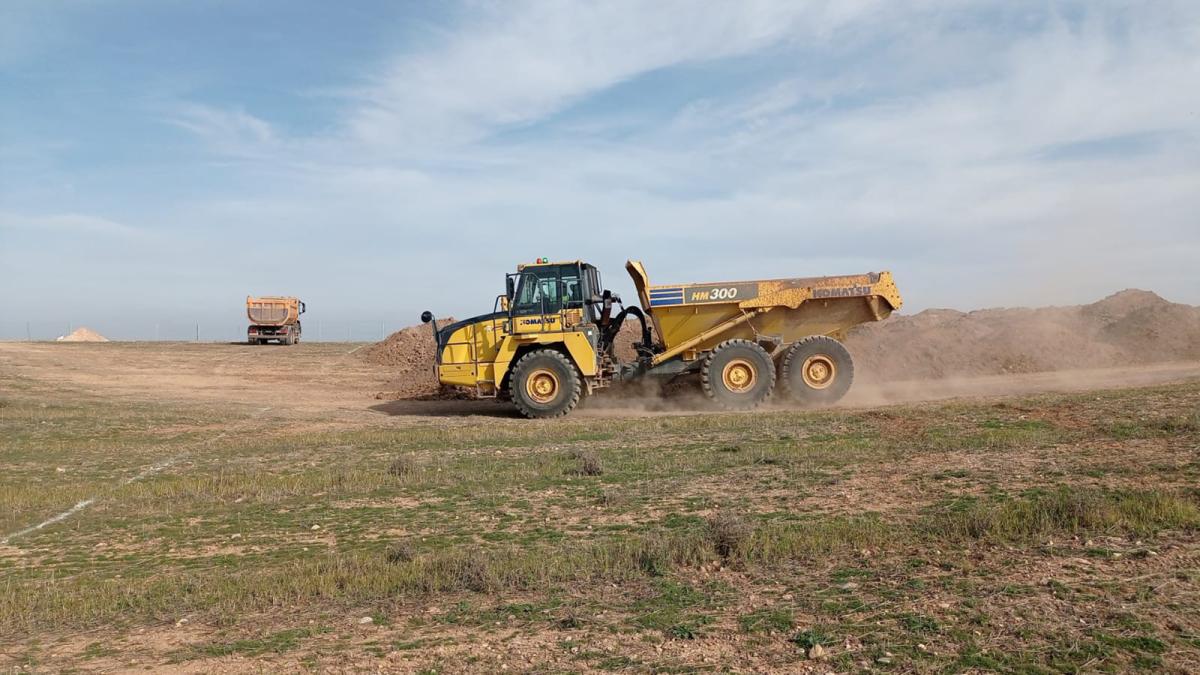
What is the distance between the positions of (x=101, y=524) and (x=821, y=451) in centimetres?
871

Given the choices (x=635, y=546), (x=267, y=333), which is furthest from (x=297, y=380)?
(x=635, y=546)

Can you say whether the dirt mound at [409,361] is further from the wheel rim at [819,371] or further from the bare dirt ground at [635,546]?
the wheel rim at [819,371]

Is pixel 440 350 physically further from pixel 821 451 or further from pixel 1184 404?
pixel 1184 404

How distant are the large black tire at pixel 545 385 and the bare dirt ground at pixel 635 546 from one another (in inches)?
114

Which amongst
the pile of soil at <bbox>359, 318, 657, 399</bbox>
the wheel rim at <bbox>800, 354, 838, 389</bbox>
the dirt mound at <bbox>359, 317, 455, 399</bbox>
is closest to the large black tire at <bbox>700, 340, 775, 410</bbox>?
the wheel rim at <bbox>800, 354, 838, 389</bbox>

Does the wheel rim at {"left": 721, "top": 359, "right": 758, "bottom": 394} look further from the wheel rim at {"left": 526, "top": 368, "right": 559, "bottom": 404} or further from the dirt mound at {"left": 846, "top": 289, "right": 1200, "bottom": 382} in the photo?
the dirt mound at {"left": 846, "top": 289, "right": 1200, "bottom": 382}

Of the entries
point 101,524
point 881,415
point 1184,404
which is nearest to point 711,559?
point 101,524

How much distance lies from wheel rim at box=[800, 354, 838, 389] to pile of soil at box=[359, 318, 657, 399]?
4.72 metres

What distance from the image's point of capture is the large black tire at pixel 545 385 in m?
17.9

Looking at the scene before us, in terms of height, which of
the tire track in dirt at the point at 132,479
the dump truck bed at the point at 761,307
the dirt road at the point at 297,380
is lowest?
the tire track in dirt at the point at 132,479

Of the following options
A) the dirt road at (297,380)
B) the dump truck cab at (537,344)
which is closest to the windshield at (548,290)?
the dump truck cab at (537,344)

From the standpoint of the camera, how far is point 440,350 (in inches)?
733

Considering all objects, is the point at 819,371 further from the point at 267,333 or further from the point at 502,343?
the point at 267,333

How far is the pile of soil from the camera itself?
78.8ft
